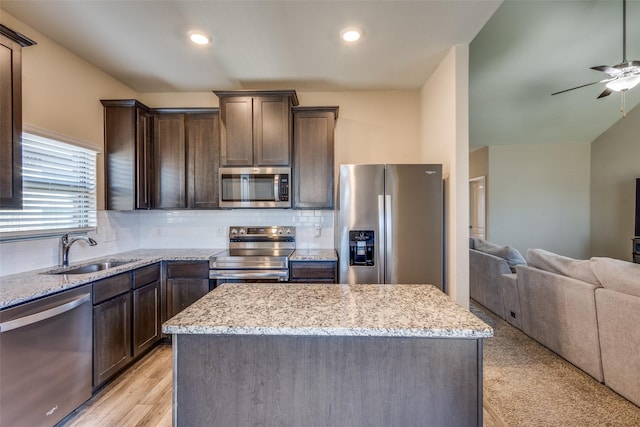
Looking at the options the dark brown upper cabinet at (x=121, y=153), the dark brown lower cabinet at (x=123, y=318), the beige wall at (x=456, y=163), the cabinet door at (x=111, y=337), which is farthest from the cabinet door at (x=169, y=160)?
the beige wall at (x=456, y=163)

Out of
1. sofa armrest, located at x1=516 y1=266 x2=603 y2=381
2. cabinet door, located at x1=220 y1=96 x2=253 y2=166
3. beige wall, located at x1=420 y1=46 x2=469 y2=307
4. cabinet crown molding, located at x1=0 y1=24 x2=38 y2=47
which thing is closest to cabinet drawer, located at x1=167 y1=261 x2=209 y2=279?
cabinet door, located at x1=220 y1=96 x2=253 y2=166

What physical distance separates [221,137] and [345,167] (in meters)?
1.43

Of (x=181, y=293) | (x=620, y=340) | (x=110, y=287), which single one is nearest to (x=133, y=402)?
(x=110, y=287)

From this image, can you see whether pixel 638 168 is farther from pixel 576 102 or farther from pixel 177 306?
pixel 177 306

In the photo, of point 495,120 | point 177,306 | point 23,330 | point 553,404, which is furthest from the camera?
point 495,120

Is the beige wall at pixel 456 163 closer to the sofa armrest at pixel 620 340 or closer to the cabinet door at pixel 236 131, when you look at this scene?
the sofa armrest at pixel 620 340

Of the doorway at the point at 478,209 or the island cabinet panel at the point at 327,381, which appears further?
the doorway at the point at 478,209

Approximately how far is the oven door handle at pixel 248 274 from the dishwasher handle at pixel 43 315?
1061 millimetres

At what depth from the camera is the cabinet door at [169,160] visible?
331 cm

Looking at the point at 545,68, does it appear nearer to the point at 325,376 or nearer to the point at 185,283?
the point at 325,376

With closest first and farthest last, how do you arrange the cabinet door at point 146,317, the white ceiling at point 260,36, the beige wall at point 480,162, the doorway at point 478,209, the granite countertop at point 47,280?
the granite countertop at point 47,280 < the white ceiling at point 260,36 < the cabinet door at point 146,317 < the beige wall at point 480,162 < the doorway at point 478,209

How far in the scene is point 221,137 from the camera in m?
3.18

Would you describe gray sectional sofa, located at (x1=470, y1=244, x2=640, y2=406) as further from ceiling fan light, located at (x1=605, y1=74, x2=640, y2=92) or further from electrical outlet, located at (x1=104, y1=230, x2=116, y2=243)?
electrical outlet, located at (x1=104, y1=230, x2=116, y2=243)

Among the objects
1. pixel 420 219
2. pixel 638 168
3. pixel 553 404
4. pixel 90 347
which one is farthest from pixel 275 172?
pixel 638 168
